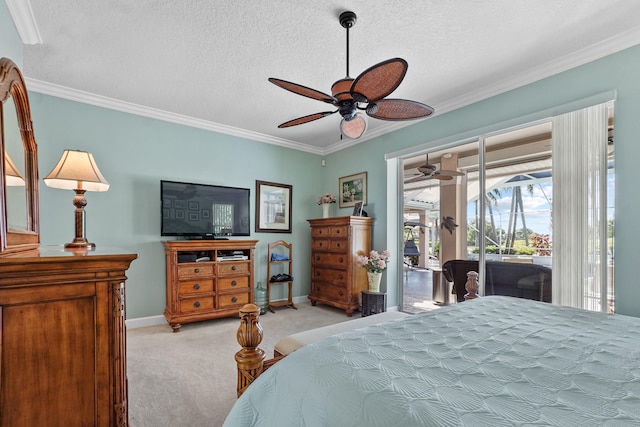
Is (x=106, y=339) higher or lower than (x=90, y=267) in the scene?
lower

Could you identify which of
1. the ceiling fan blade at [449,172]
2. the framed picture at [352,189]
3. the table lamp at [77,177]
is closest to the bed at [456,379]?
the table lamp at [77,177]

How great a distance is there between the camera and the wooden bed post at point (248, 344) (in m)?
1.29

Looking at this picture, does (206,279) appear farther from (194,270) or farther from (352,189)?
(352,189)

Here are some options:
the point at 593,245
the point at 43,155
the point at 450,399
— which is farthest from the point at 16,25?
the point at 593,245

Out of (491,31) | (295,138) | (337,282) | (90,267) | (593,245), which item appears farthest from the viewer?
(295,138)

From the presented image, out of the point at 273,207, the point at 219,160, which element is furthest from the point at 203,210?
the point at 273,207

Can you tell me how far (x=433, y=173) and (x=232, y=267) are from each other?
9.37ft

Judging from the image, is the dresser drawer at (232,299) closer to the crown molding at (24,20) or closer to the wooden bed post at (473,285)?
the wooden bed post at (473,285)

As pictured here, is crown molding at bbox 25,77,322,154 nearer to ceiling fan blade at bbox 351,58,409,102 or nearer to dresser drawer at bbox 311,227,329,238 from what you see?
dresser drawer at bbox 311,227,329,238

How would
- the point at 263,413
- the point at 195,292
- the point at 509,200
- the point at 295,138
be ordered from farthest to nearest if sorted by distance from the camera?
1. the point at 295,138
2. the point at 195,292
3. the point at 509,200
4. the point at 263,413

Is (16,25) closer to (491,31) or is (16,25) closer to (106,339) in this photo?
(106,339)

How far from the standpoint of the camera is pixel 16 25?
209 centimetres

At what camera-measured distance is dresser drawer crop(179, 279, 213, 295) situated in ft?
11.5

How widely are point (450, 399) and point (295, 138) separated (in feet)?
14.6
